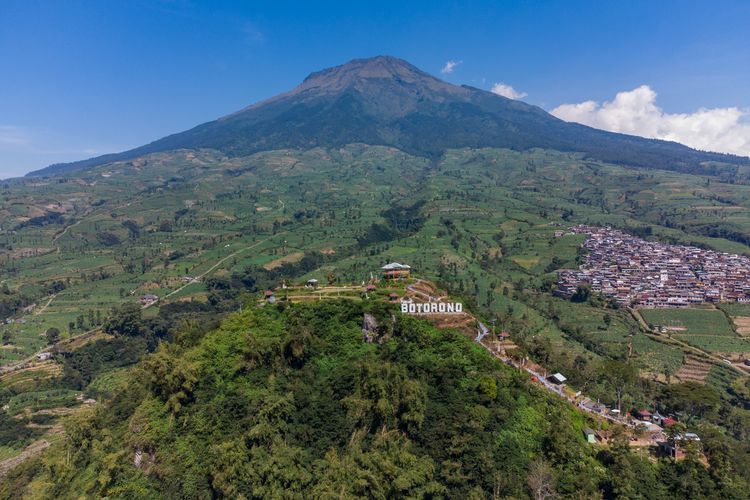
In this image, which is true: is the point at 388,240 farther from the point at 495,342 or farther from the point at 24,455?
the point at 24,455

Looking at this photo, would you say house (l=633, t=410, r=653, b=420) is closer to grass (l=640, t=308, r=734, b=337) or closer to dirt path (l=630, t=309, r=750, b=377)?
dirt path (l=630, t=309, r=750, b=377)

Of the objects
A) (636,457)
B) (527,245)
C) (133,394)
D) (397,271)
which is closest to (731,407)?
(636,457)

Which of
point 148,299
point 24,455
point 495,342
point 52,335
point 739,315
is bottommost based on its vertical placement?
point 24,455

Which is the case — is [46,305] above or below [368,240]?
below

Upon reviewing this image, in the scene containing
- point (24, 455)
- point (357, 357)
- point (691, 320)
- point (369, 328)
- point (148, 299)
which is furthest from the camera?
point (148, 299)

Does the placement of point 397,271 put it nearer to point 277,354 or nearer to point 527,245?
point 277,354

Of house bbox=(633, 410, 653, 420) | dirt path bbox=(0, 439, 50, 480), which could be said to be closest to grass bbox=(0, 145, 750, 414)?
dirt path bbox=(0, 439, 50, 480)

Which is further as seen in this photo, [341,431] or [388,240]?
[388,240]

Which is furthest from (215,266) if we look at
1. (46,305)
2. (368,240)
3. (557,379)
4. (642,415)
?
(642,415)
